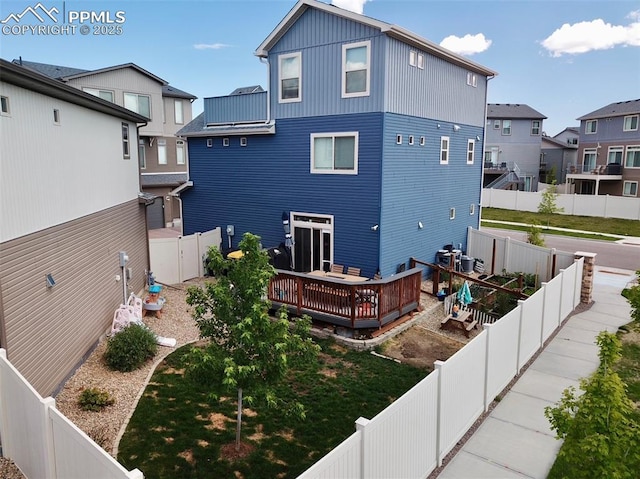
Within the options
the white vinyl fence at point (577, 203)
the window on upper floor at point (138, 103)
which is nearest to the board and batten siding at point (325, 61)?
the window on upper floor at point (138, 103)

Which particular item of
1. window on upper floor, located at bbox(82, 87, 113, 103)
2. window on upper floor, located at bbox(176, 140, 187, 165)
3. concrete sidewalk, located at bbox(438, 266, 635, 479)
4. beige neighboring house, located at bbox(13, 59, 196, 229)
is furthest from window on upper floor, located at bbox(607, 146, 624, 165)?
window on upper floor, located at bbox(82, 87, 113, 103)

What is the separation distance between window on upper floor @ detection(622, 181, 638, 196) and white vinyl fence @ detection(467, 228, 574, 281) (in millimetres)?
26350

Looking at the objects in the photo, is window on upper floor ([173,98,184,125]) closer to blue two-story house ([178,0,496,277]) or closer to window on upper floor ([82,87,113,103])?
window on upper floor ([82,87,113,103])

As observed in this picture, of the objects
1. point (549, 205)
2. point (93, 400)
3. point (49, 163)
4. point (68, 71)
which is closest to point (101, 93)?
point (68, 71)

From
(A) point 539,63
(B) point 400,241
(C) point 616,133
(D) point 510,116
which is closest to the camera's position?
(B) point 400,241

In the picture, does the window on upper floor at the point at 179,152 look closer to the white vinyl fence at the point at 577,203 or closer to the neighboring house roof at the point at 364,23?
the neighboring house roof at the point at 364,23

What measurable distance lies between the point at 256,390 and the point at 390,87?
11456 mm

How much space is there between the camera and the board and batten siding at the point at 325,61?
50.1ft

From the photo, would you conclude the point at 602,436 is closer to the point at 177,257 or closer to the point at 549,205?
the point at 177,257

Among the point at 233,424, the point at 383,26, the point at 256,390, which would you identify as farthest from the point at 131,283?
the point at 383,26

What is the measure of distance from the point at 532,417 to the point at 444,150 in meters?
12.6

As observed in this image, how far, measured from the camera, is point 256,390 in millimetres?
6910

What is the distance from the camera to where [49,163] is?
9031mm

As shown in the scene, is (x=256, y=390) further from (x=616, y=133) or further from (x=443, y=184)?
(x=616, y=133)
